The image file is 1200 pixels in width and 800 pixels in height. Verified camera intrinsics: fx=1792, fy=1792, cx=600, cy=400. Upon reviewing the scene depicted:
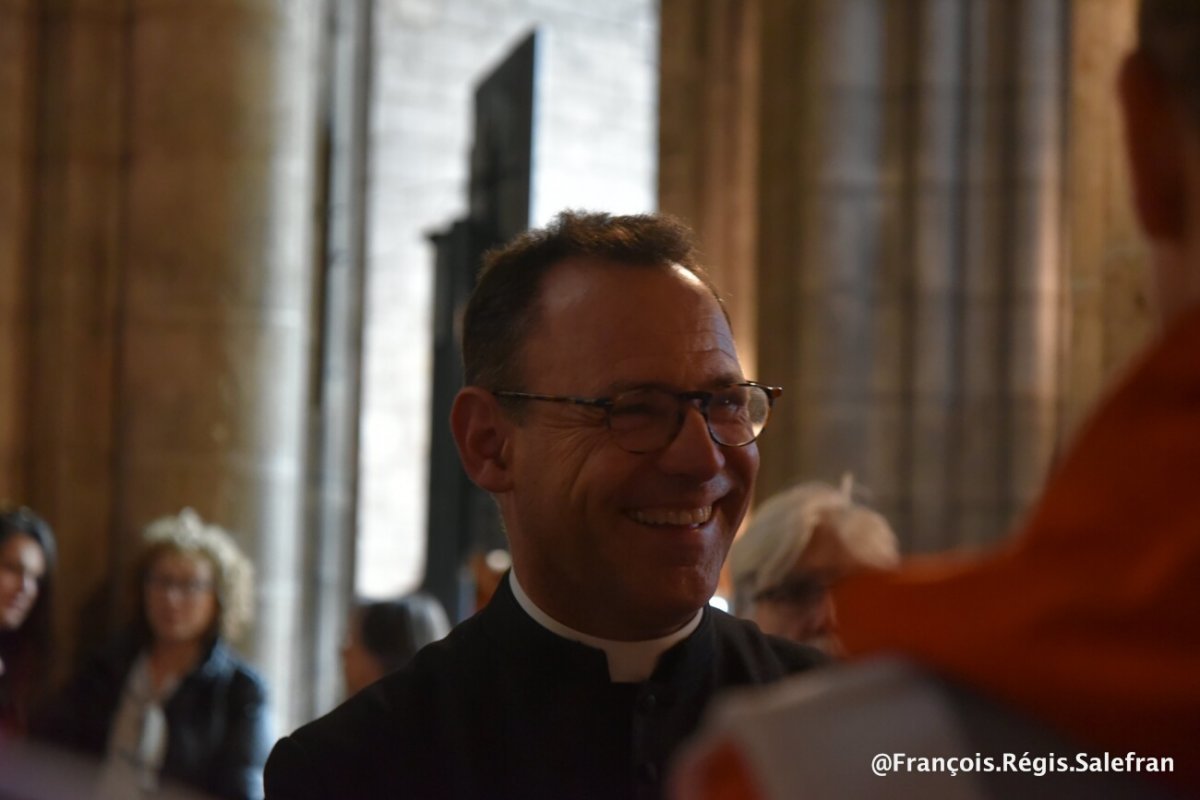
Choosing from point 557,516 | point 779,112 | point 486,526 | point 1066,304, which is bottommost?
point 486,526

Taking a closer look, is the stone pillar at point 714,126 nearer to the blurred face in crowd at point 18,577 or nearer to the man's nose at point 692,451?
the blurred face in crowd at point 18,577

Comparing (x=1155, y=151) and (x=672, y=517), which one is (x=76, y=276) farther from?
(x=1155, y=151)

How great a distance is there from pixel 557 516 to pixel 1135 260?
3.61m

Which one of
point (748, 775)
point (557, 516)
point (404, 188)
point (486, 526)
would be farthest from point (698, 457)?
point (404, 188)

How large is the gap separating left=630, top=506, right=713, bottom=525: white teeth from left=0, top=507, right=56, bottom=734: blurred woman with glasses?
11.7 feet

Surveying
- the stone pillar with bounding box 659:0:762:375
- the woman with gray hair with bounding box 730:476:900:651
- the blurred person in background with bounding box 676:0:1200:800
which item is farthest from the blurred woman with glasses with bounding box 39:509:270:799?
the stone pillar with bounding box 659:0:762:375

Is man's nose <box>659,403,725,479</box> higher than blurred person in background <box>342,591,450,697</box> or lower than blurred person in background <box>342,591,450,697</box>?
higher

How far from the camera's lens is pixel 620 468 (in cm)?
193

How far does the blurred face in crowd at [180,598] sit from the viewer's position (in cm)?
532

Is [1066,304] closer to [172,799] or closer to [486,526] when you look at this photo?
[486,526]

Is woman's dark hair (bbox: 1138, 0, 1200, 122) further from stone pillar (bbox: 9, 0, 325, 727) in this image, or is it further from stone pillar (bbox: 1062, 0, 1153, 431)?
stone pillar (bbox: 9, 0, 325, 727)

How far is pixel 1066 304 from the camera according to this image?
268 inches

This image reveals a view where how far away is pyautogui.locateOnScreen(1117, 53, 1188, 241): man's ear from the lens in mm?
805

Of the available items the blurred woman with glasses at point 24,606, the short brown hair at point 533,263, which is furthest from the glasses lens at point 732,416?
the blurred woman with glasses at point 24,606
